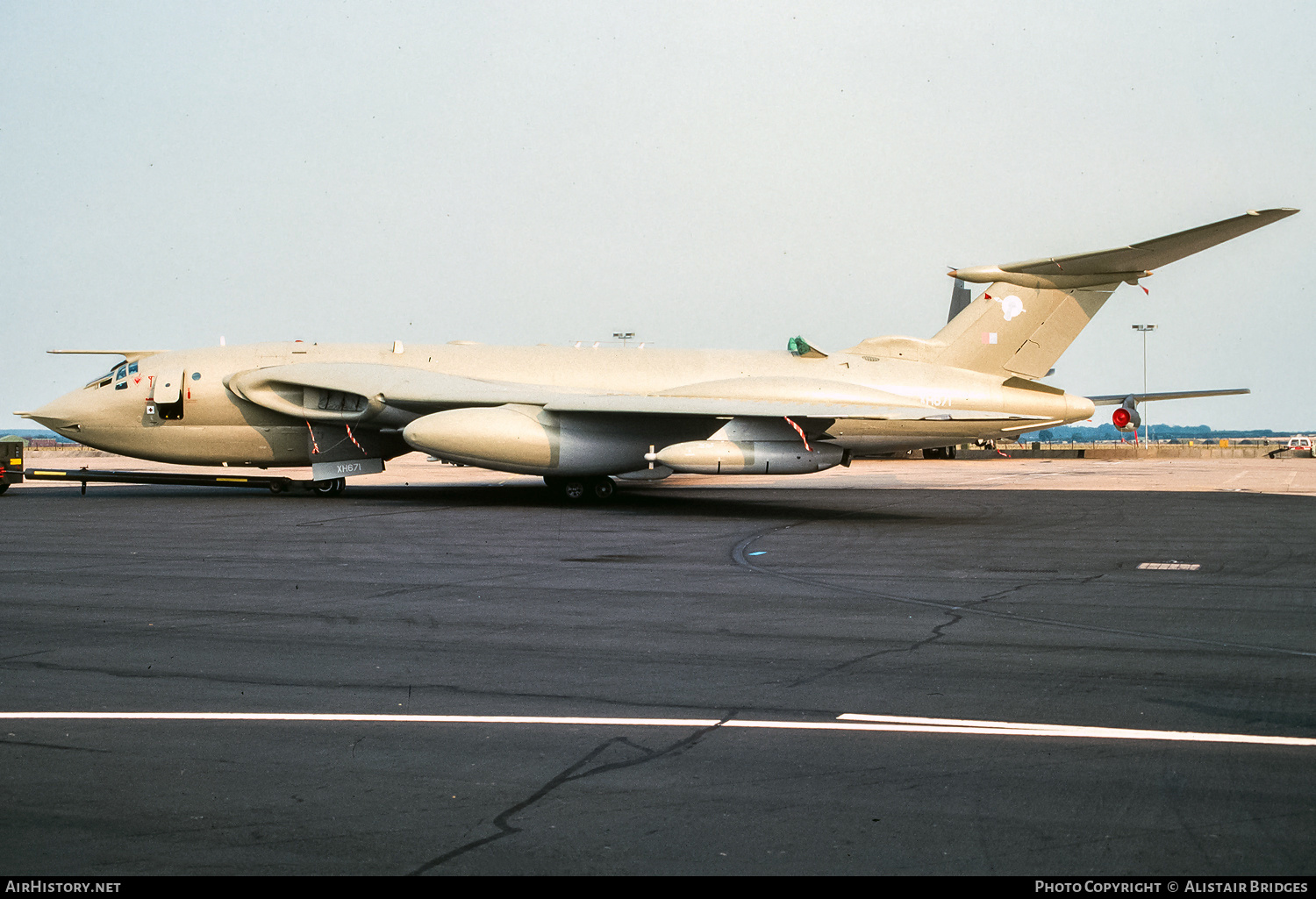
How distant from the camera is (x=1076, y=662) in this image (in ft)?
24.2

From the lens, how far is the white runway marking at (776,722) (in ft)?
18.2

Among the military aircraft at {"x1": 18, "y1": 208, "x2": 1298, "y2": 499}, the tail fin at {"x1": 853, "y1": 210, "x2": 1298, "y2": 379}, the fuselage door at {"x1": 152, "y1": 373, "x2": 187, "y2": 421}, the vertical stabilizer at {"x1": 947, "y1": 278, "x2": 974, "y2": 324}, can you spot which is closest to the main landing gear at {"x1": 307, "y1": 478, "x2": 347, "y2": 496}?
the military aircraft at {"x1": 18, "y1": 208, "x2": 1298, "y2": 499}

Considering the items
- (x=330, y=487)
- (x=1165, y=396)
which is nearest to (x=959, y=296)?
(x=1165, y=396)

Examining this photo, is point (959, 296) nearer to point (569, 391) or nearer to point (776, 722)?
point (569, 391)

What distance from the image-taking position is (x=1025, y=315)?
23.8m

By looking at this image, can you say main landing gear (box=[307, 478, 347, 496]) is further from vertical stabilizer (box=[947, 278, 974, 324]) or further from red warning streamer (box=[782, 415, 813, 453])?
vertical stabilizer (box=[947, 278, 974, 324])

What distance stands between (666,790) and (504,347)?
828 inches

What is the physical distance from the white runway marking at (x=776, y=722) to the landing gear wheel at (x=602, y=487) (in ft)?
59.5

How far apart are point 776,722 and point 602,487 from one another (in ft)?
60.8

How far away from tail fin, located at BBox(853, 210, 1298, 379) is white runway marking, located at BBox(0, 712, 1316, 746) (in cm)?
1791

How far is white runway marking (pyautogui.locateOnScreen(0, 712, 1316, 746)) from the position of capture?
18.2 feet
